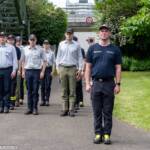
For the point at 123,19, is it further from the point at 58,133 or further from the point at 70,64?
the point at 58,133

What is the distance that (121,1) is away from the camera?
40594 mm

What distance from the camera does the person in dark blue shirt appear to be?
11180 millimetres

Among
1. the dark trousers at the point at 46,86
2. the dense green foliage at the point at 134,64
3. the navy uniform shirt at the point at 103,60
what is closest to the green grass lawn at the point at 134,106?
the dark trousers at the point at 46,86

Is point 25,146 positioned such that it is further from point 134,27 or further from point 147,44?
point 147,44

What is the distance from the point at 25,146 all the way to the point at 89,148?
43.1 inches

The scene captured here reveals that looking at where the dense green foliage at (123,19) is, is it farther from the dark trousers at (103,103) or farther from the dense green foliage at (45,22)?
the dark trousers at (103,103)

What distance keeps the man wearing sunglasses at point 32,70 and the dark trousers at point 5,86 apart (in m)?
0.42

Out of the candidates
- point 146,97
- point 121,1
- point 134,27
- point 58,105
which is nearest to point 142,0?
point 134,27

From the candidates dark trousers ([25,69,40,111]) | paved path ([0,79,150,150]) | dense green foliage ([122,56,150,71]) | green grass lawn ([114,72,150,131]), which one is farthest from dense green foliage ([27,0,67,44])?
paved path ([0,79,150,150])

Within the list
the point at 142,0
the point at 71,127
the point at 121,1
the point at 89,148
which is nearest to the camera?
the point at 89,148

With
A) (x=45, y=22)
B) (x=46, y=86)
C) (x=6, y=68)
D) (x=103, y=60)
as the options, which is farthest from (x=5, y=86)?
(x=45, y=22)

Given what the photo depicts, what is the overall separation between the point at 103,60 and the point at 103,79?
34 cm

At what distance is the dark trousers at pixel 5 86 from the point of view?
51.1 ft

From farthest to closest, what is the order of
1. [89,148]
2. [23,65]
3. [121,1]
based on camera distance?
[121,1], [23,65], [89,148]
